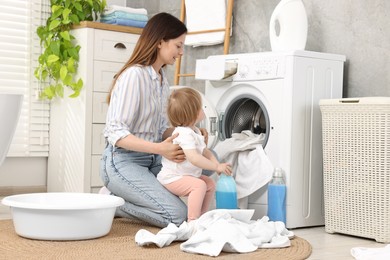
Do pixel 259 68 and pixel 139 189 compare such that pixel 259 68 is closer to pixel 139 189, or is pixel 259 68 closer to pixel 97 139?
pixel 139 189

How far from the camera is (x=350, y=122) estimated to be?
2.88 meters

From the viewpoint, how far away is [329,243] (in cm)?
271

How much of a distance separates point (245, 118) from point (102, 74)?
1075 millimetres

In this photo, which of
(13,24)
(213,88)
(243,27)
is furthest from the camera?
(13,24)

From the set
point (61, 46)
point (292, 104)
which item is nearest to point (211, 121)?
point (292, 104)

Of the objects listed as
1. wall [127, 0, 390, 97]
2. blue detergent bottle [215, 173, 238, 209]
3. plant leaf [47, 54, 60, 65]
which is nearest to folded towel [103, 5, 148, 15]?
plant leaf [47, 54, 60, 65]

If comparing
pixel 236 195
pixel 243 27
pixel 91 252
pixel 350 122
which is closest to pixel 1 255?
pixel 91 252

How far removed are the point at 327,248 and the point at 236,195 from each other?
55 centimetres

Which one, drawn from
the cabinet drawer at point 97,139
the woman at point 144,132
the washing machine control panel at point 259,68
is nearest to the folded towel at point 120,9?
the cabinet drawer at point 97,139

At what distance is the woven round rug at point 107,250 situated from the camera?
2201 millimetres

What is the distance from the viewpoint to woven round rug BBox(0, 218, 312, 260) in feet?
7.22

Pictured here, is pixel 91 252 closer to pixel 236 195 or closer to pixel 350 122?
pixel 236 195

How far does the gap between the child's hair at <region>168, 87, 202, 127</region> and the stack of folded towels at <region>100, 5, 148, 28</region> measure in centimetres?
158

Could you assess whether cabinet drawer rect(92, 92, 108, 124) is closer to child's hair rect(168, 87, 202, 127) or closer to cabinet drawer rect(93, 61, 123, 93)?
cabinet drawer rect(93, 61, 123, 93)
